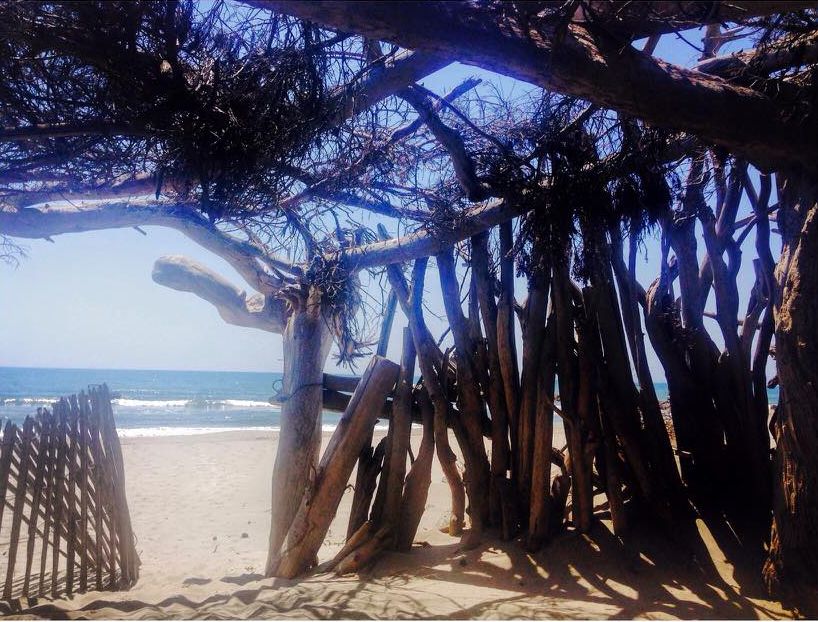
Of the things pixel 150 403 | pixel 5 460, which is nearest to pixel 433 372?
pixel 5 460

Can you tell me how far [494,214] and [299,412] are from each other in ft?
8.19

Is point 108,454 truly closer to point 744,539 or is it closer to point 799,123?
point 744,539

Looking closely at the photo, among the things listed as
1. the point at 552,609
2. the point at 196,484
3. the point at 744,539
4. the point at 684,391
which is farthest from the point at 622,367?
the point at 196,484

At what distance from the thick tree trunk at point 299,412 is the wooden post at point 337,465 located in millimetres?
176

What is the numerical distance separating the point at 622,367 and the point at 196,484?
929 cm

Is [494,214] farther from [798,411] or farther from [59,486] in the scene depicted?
[59,486]

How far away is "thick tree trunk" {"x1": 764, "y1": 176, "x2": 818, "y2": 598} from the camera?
2.88 m

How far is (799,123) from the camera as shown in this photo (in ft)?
9.83

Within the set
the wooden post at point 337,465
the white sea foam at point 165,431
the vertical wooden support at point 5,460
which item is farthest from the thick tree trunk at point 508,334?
the white sea foam at point 165,431

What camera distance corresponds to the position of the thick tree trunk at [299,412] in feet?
15.8

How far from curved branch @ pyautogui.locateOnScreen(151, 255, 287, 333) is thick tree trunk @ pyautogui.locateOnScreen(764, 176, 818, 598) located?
6538 millimetres

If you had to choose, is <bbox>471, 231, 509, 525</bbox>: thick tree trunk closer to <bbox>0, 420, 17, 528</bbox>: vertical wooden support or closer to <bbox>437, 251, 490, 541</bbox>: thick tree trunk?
<bbox>437, 251, 490, 541</bbox>: thick tree trunk

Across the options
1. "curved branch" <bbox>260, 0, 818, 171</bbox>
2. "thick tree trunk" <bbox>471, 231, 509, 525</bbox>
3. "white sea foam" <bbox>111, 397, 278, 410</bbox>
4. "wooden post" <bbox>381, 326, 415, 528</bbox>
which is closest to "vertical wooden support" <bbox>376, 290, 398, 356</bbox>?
"wooden post" <bbox>381, 326, 415, 528</bbox>

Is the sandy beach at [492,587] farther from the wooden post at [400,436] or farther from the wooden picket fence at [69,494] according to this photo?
the wooden post at [400,436]
